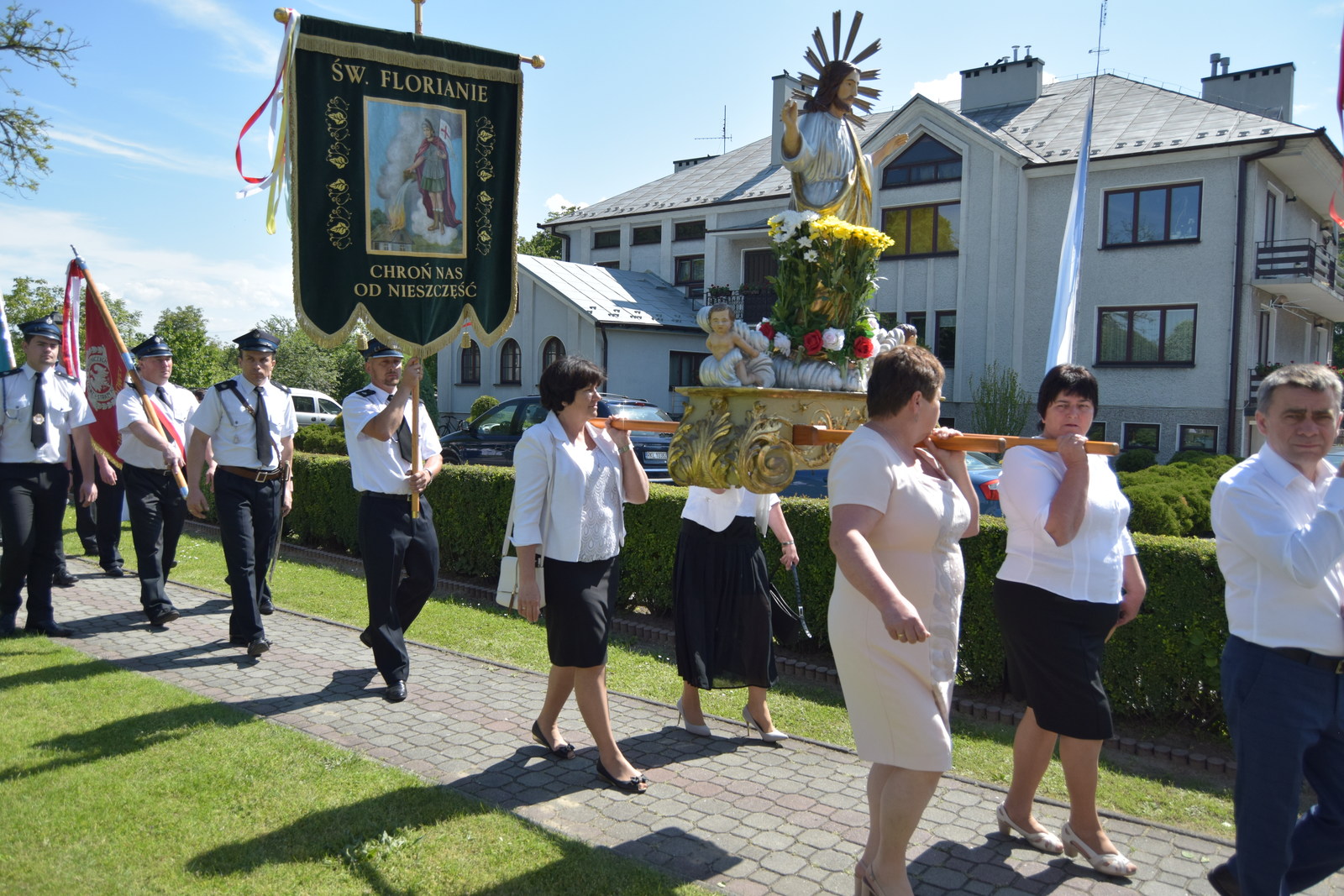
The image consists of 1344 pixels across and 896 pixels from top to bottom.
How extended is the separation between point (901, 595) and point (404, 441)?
385 centimetres

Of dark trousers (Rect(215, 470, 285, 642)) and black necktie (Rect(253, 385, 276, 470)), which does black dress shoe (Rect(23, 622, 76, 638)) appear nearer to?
dark trousers (Rect(215, 470, 285, 642))

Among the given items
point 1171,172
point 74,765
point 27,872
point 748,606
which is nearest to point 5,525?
point 74,765

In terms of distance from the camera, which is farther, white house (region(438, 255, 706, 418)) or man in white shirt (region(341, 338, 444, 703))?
white house (region(438, 255, 706, 418))

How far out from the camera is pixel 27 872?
3.65 meters

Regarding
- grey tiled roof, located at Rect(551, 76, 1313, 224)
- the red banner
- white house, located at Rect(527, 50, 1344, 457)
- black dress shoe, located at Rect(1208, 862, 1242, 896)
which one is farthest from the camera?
grey tiled roof, located at Rect(551, 76, 1313, 224)

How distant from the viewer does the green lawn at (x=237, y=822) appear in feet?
12.0

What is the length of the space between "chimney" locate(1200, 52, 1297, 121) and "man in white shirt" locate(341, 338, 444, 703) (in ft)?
85.3

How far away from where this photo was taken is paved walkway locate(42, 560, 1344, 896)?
3.88 m

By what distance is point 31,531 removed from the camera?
729cm

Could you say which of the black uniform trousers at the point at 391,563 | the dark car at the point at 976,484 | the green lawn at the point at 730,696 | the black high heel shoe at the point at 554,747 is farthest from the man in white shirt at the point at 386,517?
the dark car at the point at 976,484

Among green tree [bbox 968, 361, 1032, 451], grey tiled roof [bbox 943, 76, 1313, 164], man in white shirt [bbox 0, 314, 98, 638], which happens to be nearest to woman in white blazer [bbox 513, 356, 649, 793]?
man in white shirt [bbox 0, 314, 98, 638]

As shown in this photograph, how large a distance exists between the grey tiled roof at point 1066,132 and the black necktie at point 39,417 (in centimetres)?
2055

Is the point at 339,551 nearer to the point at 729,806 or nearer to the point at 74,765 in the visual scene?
the point at 74,765

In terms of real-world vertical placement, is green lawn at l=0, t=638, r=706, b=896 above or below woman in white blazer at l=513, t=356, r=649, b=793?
below
